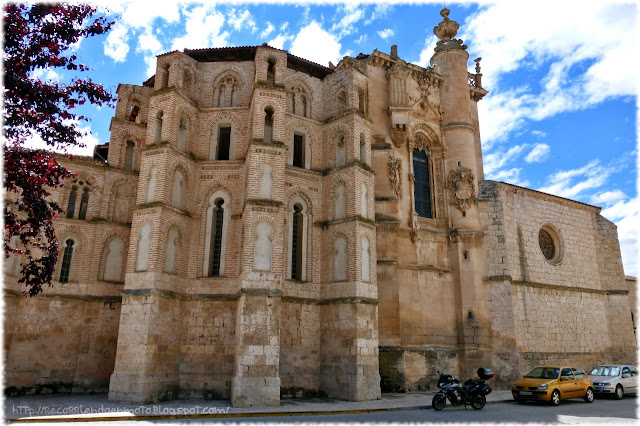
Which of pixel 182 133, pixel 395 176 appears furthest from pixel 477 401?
pixel 182 133

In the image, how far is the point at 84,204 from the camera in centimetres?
1828

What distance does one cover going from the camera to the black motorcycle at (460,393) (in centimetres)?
1365

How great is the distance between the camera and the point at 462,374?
19.6 metres

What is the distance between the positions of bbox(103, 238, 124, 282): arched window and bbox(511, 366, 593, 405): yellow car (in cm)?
1488

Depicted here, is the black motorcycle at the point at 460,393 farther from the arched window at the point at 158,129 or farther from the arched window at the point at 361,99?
the arched window at the point at 158,129

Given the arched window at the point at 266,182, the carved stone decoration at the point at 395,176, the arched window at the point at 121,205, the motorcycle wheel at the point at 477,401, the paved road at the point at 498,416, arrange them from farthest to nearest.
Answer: the carved stone decoration at the point at 395,176, the arched window at the point at 121,205, the arched window at the point at 266,182, the motorcycle wheel at the point at 477,401, the paved road at the point at 498,416

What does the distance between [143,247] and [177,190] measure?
7.76 ft

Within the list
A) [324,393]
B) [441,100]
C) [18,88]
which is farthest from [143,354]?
[441,100]

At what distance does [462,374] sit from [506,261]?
561 cm

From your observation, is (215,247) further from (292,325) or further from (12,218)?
(12,218)

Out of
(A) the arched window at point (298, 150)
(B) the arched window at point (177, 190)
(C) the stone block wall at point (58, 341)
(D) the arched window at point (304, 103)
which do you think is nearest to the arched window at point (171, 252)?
(B) the arched window at point (177, 190)

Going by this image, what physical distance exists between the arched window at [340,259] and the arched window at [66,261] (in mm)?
9932

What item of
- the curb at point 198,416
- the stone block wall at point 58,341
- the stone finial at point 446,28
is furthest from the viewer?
the stone finial at point 446,28

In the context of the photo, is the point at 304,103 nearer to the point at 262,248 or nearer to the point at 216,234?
the point at 216,234
